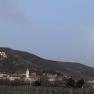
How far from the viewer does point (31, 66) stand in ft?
481

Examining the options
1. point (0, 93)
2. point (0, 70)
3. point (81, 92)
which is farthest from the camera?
point (0, 70)

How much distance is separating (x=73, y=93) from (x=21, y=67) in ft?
303

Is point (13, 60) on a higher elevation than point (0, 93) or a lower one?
higher

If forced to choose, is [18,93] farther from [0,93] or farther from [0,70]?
[0,70]

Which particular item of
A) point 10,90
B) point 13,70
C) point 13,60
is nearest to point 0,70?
point 13,70

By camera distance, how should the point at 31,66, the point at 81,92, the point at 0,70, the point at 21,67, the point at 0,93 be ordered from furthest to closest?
1. the point at 31,66
2. the point at 21,67
3. the point at 0,70
4. the point at 0,93
5. the point at 81,92

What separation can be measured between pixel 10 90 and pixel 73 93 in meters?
7.65

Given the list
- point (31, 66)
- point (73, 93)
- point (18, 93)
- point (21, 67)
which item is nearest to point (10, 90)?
point (18, 93)

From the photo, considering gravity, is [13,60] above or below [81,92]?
above

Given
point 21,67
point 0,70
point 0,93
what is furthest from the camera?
point 21,67

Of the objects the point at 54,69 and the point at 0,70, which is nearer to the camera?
the point at 0,70

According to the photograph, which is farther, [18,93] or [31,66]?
[31,66]

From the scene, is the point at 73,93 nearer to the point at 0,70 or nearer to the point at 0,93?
the point at 0,93

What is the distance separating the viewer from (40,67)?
14250 centimetres
